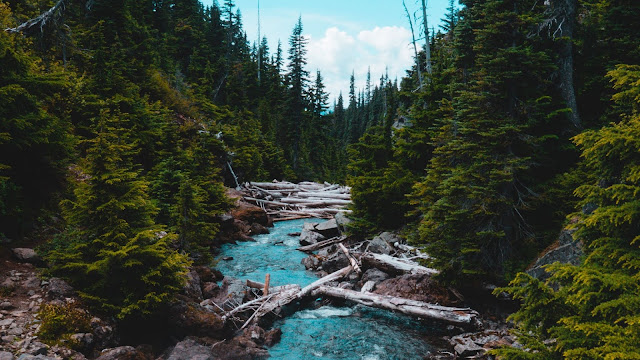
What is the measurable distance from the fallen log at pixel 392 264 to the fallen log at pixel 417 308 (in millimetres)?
2085

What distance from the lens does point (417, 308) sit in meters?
10.3

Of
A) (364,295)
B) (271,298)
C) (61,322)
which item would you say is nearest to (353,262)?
(364,295)

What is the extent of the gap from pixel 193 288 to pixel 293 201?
20.1m

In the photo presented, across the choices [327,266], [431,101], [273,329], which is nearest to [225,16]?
[431,101]

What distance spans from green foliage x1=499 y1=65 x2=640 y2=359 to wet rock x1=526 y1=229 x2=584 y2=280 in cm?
395

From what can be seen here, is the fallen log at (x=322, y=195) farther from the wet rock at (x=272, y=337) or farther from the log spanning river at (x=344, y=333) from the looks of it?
the wet rock at (x=272, y=337)

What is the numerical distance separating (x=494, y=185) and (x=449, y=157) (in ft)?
7.23

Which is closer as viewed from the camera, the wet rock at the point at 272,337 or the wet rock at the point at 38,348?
the wet rock at the point at 38,348

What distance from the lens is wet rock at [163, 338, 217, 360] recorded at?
730cm

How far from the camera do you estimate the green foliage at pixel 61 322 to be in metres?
6.06

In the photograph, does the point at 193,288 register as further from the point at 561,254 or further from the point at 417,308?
the point at 561,254

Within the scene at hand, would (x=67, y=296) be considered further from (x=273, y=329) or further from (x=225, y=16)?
(x=225, y=16)

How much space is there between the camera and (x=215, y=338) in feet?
28.2

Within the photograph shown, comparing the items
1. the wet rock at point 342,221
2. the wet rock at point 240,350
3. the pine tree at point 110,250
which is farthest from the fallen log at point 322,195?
the pine tree at point 110,250
